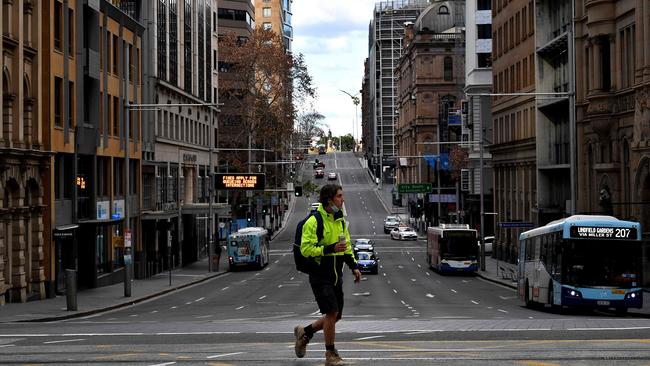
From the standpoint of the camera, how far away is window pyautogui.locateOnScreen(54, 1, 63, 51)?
43969mm

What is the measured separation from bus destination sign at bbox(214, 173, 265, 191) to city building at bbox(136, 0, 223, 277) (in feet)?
6.11

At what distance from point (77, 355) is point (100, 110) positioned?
37.9 m

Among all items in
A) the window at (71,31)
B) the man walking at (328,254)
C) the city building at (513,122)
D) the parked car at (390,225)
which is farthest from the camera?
the parked car at (390,225)

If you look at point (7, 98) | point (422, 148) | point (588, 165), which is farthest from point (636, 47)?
point (422, 148)

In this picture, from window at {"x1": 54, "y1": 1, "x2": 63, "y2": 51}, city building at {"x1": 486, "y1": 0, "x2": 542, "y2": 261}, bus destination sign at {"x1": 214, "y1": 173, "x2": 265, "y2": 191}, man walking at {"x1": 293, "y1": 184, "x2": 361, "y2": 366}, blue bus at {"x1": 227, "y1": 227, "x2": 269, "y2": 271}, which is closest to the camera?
man walking at {"x1": 293, "y1": 184, "x2": 361, "y2": 366}

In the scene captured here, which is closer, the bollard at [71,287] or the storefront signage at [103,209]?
the bollard at [71,287]

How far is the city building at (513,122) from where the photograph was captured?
Result: 229 feet

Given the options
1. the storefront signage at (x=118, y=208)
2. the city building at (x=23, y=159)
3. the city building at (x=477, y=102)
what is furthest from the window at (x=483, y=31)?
the city building at (x=23, y=159)

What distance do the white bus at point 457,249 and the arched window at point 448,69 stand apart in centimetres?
7514

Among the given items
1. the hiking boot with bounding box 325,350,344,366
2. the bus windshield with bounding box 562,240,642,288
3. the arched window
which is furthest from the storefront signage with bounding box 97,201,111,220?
the arched window

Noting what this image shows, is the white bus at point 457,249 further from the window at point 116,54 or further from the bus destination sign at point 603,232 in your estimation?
the bus destination sign at point 603,232

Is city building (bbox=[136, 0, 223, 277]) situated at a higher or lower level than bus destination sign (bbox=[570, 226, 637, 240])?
higher

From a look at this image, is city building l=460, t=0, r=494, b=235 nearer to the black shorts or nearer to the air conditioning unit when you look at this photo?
the air conditioning unit

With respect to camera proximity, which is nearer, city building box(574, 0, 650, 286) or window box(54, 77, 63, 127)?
city building box(574, 0, 650, 286)
